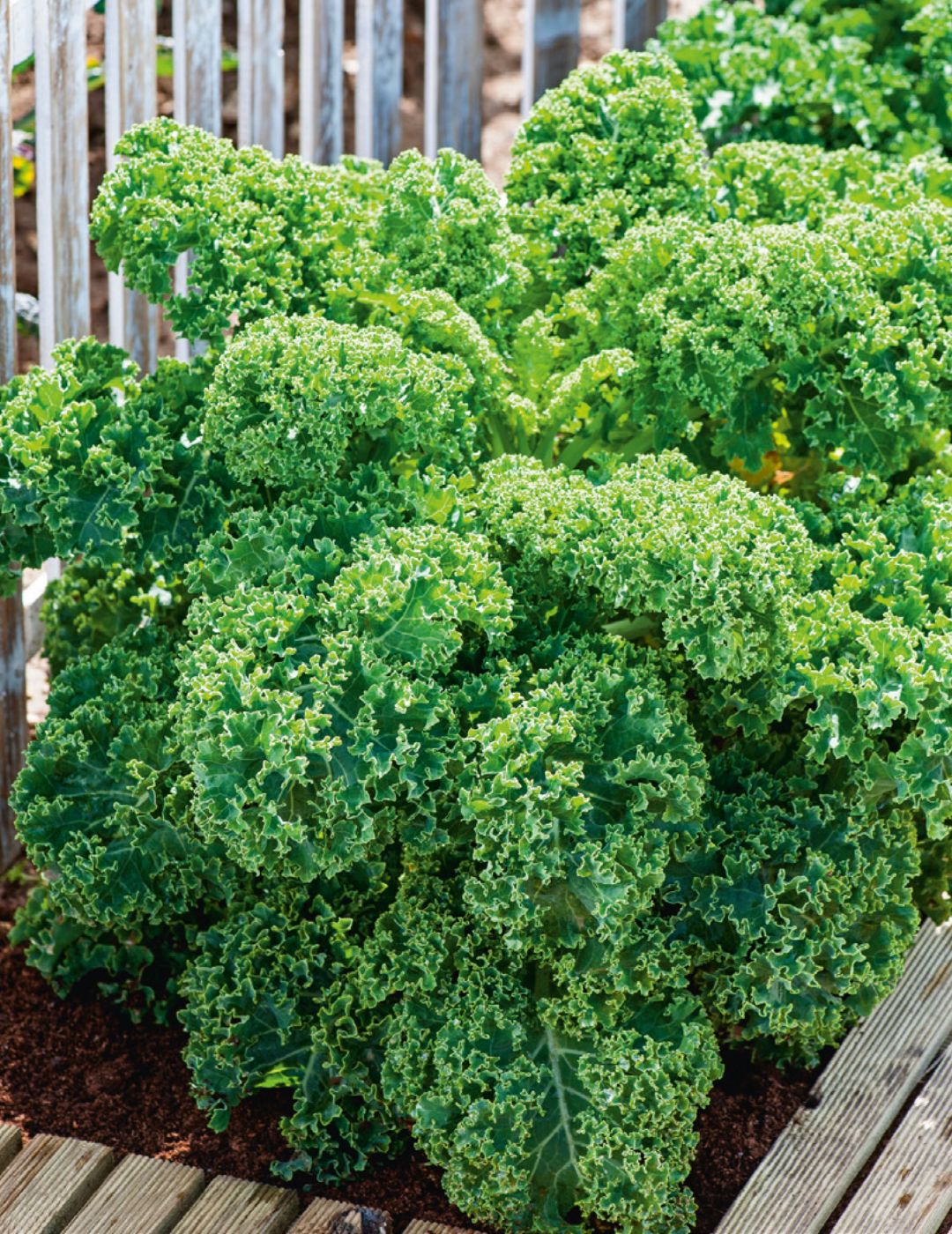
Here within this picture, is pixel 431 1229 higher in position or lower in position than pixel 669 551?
lower

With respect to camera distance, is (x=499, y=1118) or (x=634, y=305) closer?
(x=499, y=1118)

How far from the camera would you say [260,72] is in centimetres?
471

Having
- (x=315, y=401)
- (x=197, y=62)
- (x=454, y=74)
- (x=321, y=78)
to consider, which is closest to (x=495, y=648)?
(x=315, y=401)

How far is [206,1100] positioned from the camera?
3.41 meters

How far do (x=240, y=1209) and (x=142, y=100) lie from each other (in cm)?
249

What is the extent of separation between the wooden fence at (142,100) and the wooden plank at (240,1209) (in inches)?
50.1

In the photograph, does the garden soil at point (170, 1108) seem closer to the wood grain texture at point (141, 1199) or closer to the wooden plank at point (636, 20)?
the wood grain texture at point (141, 1199)

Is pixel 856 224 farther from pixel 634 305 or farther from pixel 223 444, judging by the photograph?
pixel 223 444

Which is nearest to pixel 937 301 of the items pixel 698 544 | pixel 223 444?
pixel 698 544

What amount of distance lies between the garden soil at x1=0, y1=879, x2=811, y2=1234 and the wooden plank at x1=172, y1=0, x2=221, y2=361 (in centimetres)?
161

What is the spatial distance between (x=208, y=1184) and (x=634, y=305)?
1865mm

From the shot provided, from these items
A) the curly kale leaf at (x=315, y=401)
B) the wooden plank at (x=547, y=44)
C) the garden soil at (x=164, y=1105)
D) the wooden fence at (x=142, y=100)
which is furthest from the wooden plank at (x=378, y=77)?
the garden soil at (x=164, y=1105)

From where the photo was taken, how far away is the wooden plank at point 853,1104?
3.29 metres

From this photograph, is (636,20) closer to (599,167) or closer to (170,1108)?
(599,167)
